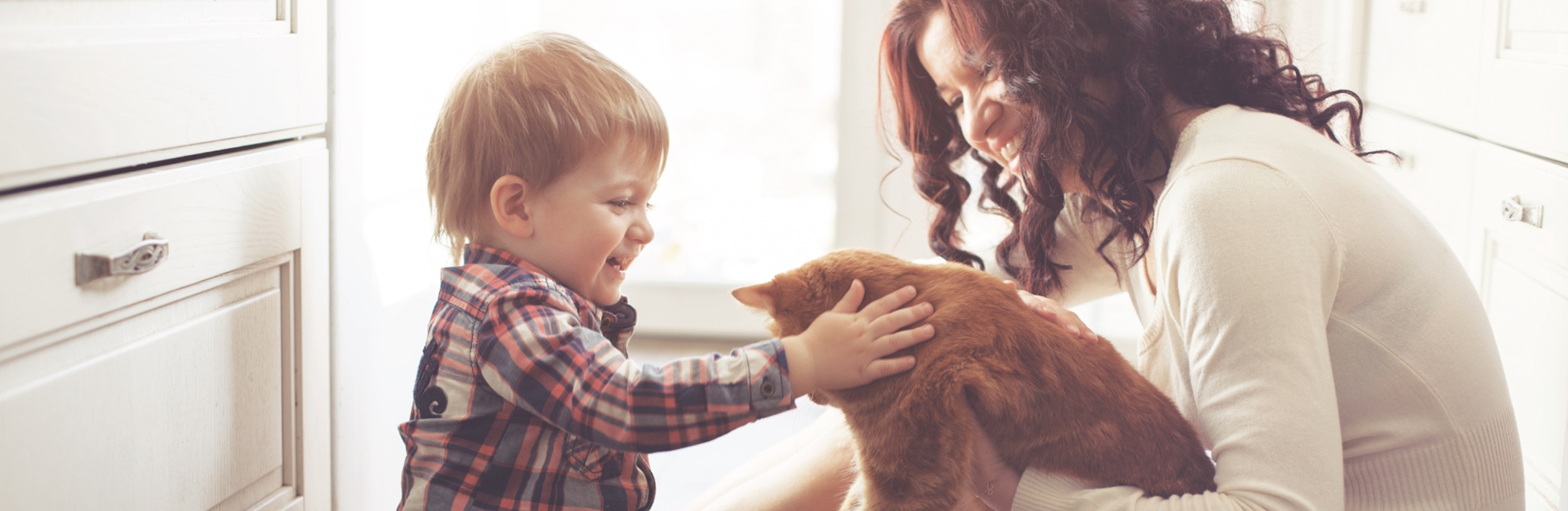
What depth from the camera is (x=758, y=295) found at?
0.99 meters

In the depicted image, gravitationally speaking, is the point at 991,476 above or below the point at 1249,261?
below

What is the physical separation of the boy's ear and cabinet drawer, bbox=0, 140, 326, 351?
25 centimetres

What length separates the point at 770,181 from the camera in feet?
9.68

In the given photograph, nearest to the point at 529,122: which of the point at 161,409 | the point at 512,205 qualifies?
the point at 512,205

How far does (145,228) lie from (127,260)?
41 millimetres

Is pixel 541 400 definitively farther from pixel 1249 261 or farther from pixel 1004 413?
pixel 1249 261

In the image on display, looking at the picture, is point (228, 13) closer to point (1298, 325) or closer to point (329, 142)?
point (329, 142)

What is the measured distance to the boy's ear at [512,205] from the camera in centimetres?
106

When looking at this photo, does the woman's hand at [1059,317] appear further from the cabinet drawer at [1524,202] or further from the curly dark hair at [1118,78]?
the cabinet drawer at [1524,202]

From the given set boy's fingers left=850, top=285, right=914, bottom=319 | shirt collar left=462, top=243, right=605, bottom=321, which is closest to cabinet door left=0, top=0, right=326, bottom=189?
shirt collar left=462, top=243, right=605, bottom=321

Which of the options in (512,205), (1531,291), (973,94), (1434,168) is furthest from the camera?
(1434,168)

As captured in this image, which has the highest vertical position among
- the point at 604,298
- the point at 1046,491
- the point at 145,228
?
the point at 145,228

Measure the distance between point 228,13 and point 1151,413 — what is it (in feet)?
3.19

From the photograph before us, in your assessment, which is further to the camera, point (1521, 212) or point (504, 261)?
point (1521, 212)
